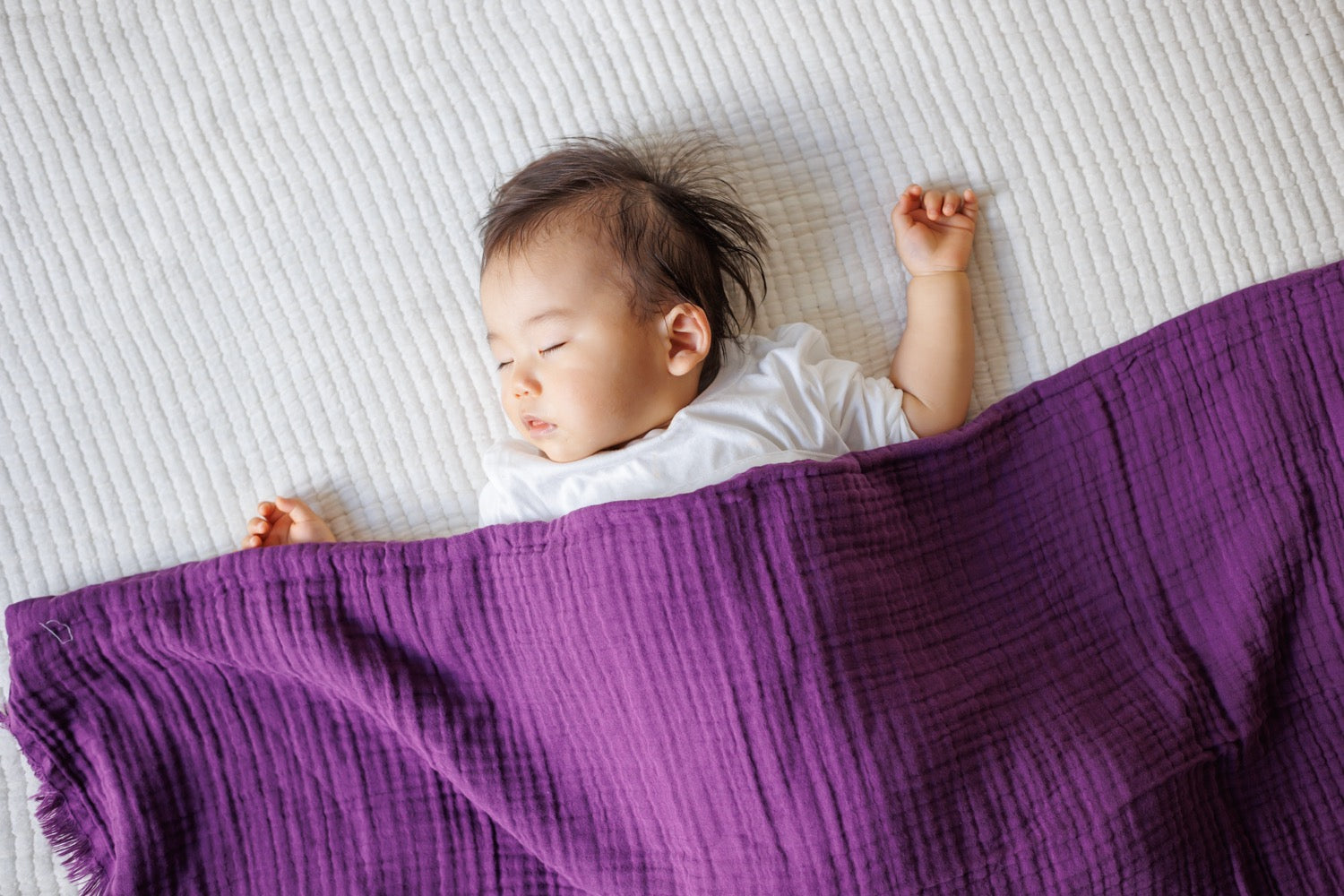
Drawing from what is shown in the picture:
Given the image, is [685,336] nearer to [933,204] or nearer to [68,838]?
[933,204]

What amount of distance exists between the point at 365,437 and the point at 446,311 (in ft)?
0.57

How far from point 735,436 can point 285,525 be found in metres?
0.53

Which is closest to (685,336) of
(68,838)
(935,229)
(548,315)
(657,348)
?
(657,348)

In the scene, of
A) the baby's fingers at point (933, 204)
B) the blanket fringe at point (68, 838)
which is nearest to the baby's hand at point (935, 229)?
the baby's fingers at point (933, 204)

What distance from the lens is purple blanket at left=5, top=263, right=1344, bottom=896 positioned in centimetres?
86

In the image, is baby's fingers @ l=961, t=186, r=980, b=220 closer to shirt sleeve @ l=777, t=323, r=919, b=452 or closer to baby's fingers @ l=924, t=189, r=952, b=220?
baby's fingers @ l=924, t=189, r=952, b=220

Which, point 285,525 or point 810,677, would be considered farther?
point 285,525

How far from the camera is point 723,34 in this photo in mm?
1125

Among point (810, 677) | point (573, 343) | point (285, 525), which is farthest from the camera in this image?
point (285, 525)

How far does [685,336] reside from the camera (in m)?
1.03

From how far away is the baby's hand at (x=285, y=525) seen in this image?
1.06 metres

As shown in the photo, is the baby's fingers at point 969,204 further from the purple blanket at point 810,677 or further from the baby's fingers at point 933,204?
the purple blanket at point 810,677

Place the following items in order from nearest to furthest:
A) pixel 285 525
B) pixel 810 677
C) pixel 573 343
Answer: pixel 810 677 < pixel 573 343 < pixel 285 525

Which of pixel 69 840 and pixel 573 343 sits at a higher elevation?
pixel 573 343
